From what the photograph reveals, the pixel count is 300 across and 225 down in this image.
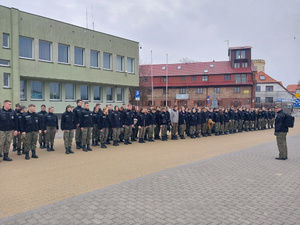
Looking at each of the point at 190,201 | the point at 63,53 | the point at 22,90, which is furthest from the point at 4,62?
the point at 190,201

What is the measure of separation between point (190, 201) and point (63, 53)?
24.4m

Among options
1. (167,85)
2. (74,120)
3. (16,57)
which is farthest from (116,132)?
(167,85)

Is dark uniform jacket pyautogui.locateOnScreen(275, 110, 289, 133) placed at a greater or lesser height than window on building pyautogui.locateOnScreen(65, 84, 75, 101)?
lesser

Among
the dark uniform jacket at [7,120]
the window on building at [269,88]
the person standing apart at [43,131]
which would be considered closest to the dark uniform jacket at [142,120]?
the person standing apart at [43,131]

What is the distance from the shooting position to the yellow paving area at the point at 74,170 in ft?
19.2

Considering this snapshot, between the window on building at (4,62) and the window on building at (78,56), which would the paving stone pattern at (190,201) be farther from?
the window on building at (78,56)

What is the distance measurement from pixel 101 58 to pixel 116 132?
18.4 meters

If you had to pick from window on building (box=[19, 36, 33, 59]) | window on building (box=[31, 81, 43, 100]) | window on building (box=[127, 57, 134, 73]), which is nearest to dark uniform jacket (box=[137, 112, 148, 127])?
window on building (box=[19, 36, 33, 59])

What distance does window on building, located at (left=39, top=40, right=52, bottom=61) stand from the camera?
2536cm

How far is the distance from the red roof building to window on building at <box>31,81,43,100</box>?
3450cm

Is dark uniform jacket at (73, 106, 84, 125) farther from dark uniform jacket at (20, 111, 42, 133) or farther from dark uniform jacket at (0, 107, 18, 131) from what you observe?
dark uniform jacket at (0, 107, 18, 131)

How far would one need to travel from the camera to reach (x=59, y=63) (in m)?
26.4

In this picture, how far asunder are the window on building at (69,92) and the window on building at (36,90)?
267 cm

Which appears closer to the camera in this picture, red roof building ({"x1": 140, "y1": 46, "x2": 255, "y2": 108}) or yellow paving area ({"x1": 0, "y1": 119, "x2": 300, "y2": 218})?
yellow paving area ({"x1": 0, "y1": 119, "x2": 300, "y2": 218})
